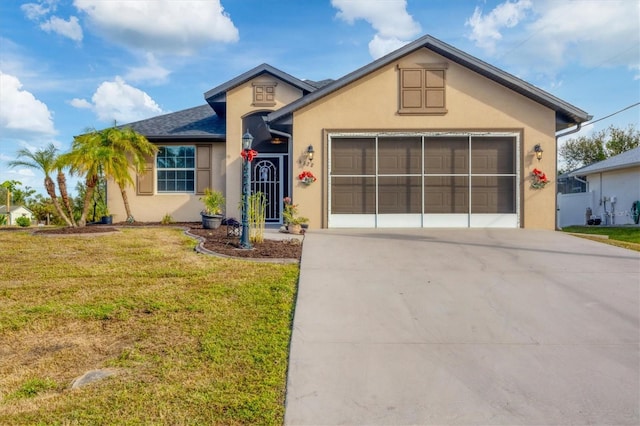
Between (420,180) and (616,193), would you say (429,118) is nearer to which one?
(420,180)

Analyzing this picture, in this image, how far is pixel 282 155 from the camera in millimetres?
13414

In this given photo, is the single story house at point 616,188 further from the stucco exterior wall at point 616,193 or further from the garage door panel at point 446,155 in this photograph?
the garage door panel at point 446,155

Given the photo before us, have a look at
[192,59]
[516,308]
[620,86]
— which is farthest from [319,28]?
[620,86]

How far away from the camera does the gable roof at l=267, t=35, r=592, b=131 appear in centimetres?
1023

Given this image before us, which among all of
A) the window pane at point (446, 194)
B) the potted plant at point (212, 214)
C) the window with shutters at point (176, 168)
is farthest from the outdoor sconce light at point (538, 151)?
the window with shutters at point (176, 168)

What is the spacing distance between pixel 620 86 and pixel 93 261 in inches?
830

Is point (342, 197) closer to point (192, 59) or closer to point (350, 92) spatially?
point (350, 92)

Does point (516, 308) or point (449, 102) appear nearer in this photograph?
point (516, 308)

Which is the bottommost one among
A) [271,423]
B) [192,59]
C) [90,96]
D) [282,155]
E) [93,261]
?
[271,423]

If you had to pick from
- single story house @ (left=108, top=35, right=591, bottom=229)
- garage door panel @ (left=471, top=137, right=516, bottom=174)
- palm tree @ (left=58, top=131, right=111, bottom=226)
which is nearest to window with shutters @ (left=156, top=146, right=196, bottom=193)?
palm tree @ (left=58, top=131, right=111, bottom=226)

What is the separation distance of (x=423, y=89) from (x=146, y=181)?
947 cm

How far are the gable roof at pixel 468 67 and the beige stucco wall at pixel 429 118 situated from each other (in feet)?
0.53

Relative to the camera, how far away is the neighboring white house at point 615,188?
726 inches

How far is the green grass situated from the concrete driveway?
15.5 inches
